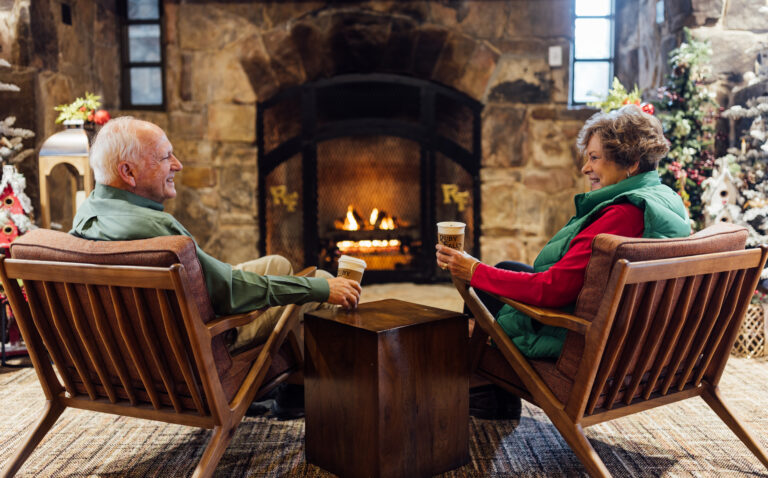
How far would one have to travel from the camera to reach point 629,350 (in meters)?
1.68

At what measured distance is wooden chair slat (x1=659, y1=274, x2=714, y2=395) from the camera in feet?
5.68

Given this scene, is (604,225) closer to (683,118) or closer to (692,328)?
(692,328)

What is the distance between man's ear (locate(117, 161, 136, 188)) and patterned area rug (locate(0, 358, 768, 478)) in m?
0.89

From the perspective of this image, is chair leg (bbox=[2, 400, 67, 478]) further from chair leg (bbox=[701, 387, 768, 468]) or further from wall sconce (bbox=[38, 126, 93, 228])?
chair leg (bbox=[701, 387, 768, 468])

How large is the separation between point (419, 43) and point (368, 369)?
305 centimetres

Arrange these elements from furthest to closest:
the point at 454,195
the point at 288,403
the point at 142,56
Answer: the point at 454,195 → the point at 142,56 → the point at 288,403

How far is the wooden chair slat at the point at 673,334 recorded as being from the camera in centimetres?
169

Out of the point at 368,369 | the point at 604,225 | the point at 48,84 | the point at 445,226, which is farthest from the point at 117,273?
the point at 48,84

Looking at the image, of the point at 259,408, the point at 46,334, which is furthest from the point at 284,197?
the point at 46,334

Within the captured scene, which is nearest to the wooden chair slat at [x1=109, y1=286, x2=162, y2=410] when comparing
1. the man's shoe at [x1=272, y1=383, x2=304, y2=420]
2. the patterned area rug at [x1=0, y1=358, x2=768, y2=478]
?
the patterned area rug at [x1=0, y1=358, x2=768, y2=478]

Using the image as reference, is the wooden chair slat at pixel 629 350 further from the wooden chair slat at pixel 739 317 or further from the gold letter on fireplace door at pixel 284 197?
the gold letter on fireplace door at pixel 284 197

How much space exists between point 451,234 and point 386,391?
54cm

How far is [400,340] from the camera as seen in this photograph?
1.78 meters

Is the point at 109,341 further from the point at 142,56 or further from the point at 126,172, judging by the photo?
the point at 142,56
